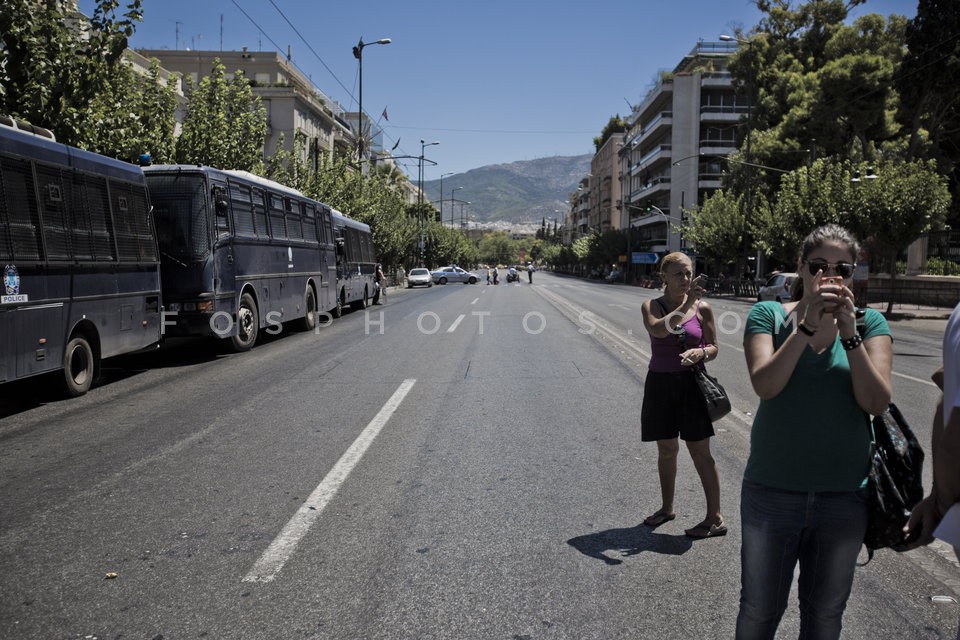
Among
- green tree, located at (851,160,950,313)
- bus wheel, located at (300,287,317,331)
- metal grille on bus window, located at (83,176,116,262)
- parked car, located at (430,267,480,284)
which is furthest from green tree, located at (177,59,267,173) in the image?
parked car, located at (430,267,480,284)

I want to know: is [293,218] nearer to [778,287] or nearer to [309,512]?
[309,512]

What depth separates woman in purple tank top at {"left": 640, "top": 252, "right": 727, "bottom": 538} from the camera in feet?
15.5

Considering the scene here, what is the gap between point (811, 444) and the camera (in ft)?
8.71

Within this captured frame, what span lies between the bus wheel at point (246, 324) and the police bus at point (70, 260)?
2711 mm

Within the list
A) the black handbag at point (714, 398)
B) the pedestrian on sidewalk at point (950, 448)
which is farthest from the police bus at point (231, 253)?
the pedestrian on sidewalk at point (950, 448)

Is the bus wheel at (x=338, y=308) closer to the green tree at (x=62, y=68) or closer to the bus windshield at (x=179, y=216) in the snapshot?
the green tree at (x=62, y=68)

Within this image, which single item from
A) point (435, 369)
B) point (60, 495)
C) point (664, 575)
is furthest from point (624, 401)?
point (60, 495)

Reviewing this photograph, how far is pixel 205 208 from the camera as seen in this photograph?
13.5 metres

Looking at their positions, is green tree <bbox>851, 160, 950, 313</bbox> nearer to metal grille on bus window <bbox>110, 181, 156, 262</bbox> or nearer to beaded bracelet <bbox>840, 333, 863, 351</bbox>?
metal grille on bus window <bbox>110, 181, 156, 262</bbox>

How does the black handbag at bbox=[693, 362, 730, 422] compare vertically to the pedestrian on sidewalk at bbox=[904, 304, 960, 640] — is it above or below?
below

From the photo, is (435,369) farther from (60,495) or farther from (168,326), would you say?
(60,495)

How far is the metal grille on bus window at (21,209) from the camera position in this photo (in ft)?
27.3

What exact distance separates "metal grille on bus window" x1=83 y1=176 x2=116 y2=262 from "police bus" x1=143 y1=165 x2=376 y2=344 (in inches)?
101

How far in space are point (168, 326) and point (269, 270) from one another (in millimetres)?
3538
